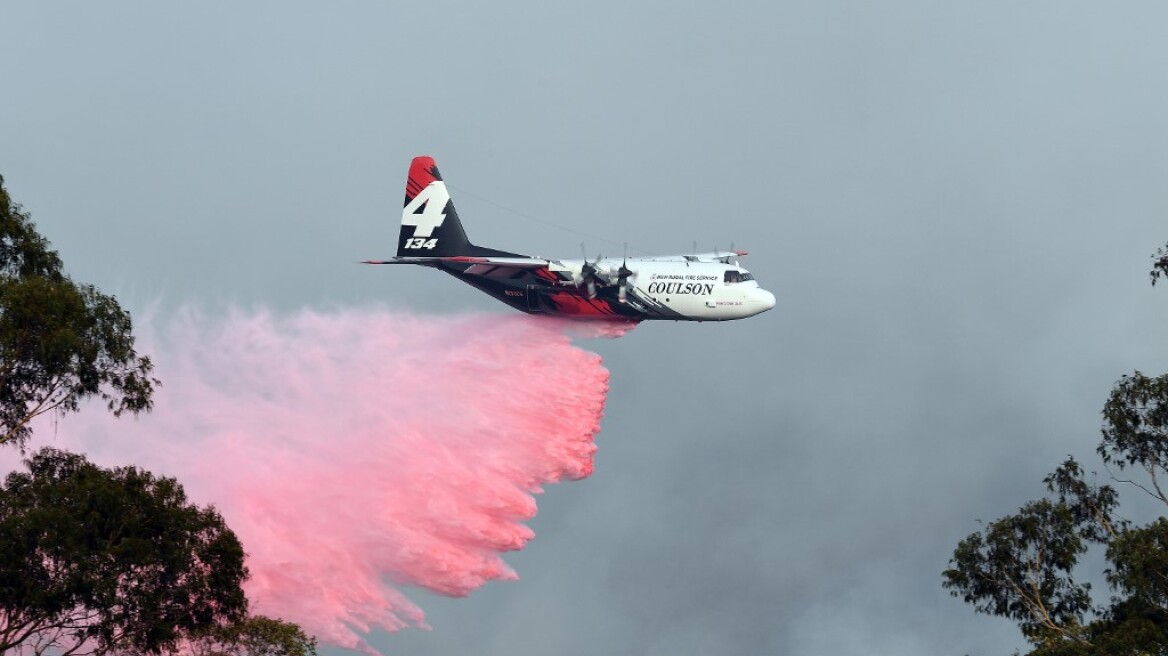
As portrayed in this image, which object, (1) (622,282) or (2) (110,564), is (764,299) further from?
(2) (110,564)

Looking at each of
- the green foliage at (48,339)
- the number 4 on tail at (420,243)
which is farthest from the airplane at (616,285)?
the green foliage at (48,339)

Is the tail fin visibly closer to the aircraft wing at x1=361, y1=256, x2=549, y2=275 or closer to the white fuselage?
the aircraft wing at x1=361, y1=256, x2=549, y2=275

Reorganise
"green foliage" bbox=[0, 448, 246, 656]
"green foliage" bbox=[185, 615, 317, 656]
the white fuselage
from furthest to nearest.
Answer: the white fuselage, "green foliage" bbox=[185, 615, 317, 656], "green foliage" bbox=[0, 448, 246, 656]

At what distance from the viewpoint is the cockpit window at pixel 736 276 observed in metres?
81.8

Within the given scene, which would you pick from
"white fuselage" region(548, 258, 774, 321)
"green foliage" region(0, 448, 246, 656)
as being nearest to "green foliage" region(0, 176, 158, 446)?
"green foliage" region(0, 448, 246, 656)

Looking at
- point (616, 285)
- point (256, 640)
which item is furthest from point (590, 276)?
point (256, 640)

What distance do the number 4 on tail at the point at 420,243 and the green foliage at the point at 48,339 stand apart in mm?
23113

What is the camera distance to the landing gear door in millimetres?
83812

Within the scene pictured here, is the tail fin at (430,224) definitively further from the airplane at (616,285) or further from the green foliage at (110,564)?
the green foliage at (110,564)

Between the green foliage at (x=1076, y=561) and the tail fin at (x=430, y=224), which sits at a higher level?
the tail fin at (x=430, y=224)

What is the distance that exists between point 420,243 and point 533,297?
7.96 m

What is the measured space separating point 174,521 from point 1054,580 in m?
31.9

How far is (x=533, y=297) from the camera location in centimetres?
8400

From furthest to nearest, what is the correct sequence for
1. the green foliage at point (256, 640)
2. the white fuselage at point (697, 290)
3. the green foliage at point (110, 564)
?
the white fuselage at point (697, 290) < the green foliage at point (256, 640) < the green foliage at point (110, 564)
